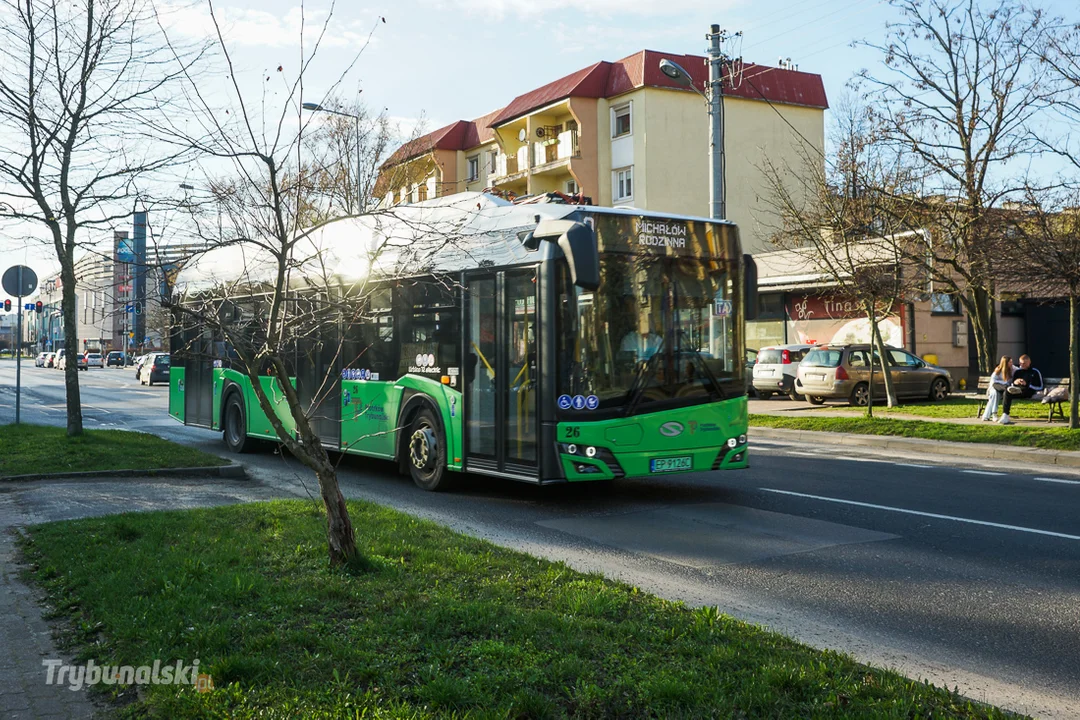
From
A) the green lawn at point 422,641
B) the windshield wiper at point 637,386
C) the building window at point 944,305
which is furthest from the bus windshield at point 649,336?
the building window at point 944,305

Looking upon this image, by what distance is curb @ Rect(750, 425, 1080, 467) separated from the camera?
15162mm

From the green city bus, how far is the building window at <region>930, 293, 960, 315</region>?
24115 millimetres

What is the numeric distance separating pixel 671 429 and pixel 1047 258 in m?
10.6

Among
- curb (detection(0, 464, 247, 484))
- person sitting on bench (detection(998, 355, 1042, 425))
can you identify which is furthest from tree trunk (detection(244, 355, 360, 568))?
person sitting on bench (detection(998, 355, 1042, 425))

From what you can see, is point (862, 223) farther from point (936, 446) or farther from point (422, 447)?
point (422, 447)

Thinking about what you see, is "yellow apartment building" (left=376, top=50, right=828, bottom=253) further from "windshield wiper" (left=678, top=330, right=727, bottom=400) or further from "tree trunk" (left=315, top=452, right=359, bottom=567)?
"tree trunk" (left=315, top=452, right=359, bottom=567)

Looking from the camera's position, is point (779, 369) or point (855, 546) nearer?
point (855, 546)

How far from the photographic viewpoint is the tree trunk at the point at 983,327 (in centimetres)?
2872

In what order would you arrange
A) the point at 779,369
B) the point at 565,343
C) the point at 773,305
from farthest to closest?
the point at 773,305 → the point at 779,369 → the point at 565,343

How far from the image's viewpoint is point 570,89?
138 ft

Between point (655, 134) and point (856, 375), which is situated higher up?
point (655, 134)

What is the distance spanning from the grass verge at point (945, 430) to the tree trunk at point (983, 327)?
9.90 m

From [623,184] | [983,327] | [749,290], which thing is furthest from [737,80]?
[749,290]

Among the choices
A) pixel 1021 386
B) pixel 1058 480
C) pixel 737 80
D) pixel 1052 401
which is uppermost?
pixel 737 80
